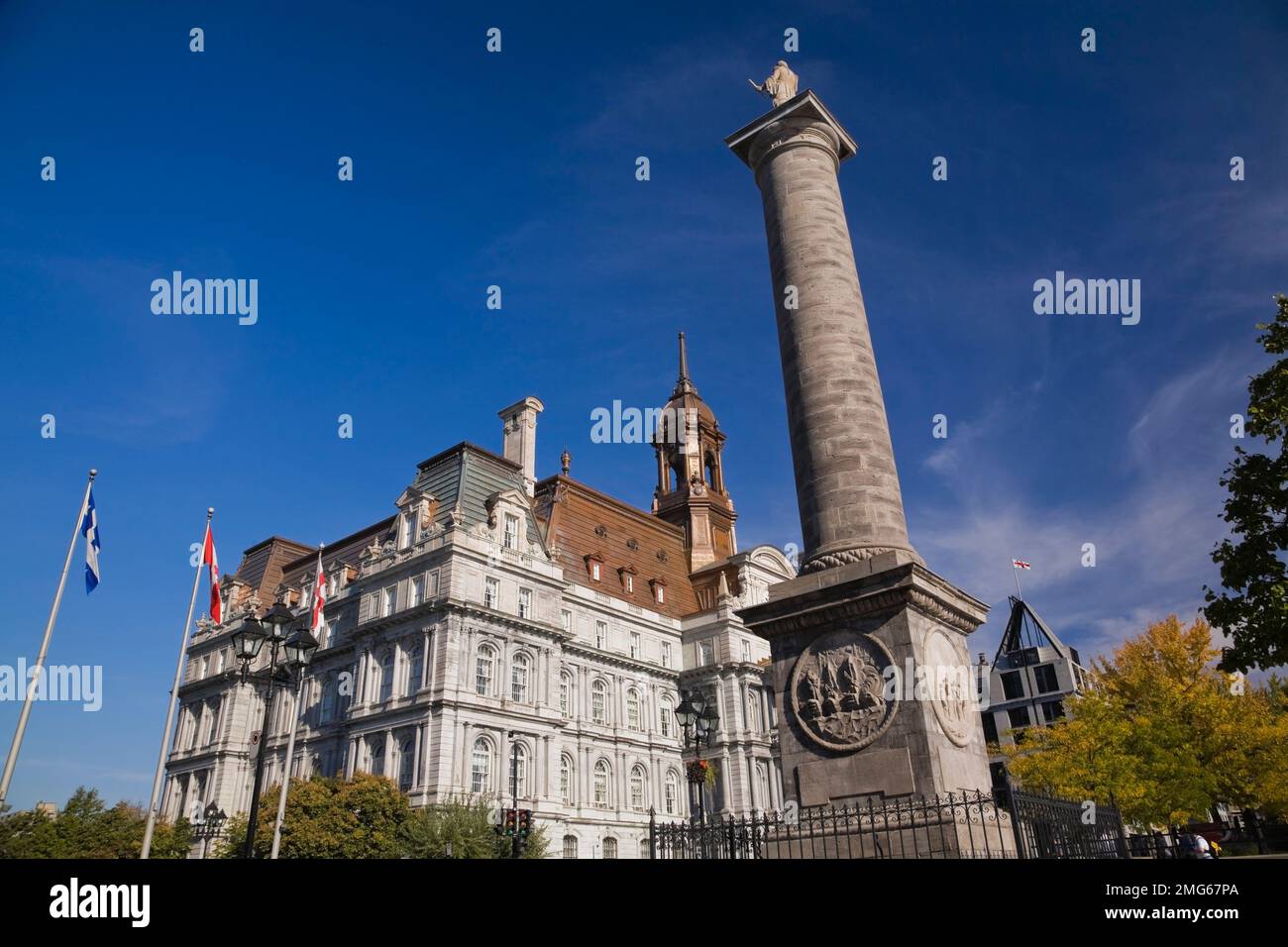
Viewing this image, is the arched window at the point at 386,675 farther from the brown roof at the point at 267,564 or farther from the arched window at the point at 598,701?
the brown roof at the point at 267,564

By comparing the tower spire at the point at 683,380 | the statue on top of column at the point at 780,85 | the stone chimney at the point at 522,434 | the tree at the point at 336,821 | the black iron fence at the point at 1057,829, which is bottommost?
the black iron fence at the point at 1057,829

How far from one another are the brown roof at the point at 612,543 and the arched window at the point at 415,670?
1298cm

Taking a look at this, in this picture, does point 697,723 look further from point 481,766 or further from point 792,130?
point 481,766

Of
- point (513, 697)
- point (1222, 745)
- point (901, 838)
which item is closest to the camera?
point (901, 838)

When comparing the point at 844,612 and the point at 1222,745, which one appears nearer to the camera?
the point at 844,612

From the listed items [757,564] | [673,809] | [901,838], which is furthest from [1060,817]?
[757,564]

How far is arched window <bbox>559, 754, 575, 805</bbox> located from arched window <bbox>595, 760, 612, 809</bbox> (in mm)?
2532

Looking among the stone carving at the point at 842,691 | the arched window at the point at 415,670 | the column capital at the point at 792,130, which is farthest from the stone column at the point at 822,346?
the arched window at the point at 415,670

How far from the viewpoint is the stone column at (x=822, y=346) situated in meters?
15.6

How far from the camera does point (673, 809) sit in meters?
57.1

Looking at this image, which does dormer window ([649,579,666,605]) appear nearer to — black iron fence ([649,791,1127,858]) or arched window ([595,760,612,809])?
arched window ([595,760,612,809])
